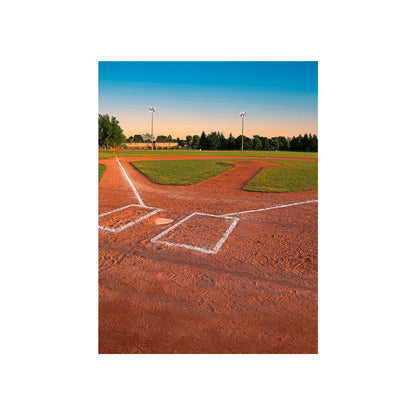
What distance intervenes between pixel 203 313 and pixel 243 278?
752 millimetres

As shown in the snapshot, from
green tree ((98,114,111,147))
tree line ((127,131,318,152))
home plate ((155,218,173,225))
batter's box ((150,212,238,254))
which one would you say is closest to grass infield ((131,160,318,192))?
batter's box ((150,212,238,254))

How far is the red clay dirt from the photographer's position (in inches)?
87.6

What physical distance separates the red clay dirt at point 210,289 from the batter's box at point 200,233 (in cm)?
2

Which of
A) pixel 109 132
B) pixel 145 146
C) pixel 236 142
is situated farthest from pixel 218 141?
pixel 109 132

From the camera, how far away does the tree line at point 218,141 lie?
3503cm

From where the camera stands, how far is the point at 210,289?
111 inches

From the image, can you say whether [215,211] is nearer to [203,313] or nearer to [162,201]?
[162,201]

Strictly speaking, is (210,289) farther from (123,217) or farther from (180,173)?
(180,173)

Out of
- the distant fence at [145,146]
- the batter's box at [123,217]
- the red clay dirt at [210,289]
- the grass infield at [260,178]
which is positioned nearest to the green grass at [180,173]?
the grass infield at [260,178]

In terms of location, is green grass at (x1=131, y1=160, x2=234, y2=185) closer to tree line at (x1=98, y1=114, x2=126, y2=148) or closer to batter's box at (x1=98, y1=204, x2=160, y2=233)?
batter's box at (x1=98, y1=204, x2=160, y2=233)

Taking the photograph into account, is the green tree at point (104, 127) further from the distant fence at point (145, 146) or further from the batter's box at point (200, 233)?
the batter's box at point (200, 233)

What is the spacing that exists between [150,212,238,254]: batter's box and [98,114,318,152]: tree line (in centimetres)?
3186
